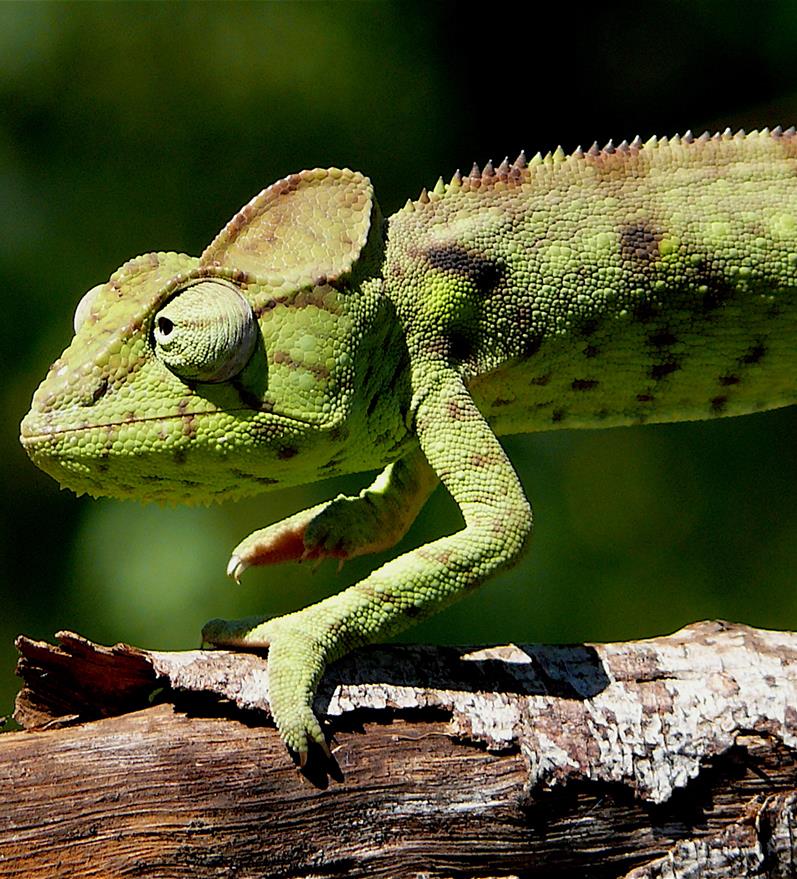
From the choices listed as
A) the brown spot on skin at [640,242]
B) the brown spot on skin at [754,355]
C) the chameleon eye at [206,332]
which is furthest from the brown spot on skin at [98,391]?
the brown spot on skin at [754,355]

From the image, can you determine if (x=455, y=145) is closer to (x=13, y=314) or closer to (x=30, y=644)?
(x=13, y=314)

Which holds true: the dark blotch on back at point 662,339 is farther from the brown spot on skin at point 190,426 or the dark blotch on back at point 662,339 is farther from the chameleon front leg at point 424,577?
the brown spot on skin at point 190,426

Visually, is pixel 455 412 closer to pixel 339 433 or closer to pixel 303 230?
pixel 339 433

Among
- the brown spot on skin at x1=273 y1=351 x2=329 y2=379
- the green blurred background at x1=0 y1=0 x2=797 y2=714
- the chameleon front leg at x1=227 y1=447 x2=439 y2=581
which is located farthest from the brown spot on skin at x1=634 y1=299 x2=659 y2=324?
the green blurred background at x1=0 y1=0 x2=797 y2=714

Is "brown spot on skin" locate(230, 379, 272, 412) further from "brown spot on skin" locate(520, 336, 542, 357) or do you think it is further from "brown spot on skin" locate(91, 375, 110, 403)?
"brown spot on skin" locate(520, 336, 542, 357)

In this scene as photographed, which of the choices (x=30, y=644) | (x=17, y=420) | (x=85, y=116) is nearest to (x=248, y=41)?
(x=85, y=116)

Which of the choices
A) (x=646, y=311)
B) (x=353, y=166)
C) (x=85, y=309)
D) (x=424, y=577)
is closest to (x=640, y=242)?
(x=646, y=311)

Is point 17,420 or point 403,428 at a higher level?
point 403,428
